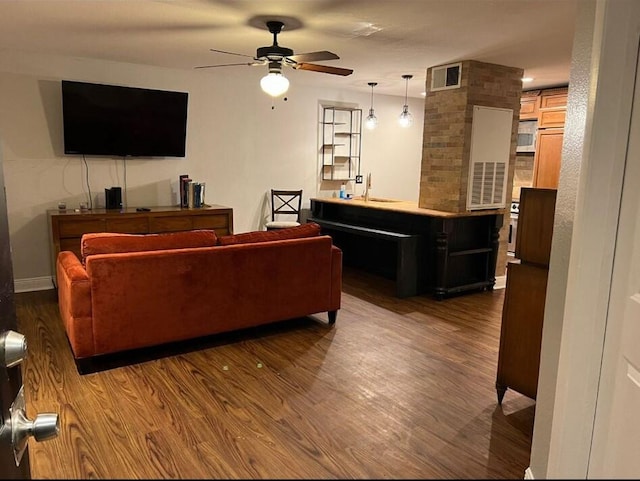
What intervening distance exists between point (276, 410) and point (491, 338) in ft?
6.57

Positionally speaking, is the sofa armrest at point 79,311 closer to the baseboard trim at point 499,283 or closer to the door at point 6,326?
the door at point 6,326

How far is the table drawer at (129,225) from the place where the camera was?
4793 mm

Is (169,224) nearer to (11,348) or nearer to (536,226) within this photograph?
(536,226)

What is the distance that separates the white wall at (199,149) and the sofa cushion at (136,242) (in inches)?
90.1

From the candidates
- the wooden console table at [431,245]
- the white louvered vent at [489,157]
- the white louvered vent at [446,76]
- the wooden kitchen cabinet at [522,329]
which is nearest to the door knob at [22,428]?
the wooden kitchen cabinet at [522,329]

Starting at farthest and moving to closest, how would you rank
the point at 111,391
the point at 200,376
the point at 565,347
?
the point at 200,376 → the point at 111,391 → the point at 565,347

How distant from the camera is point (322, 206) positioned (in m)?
6.48

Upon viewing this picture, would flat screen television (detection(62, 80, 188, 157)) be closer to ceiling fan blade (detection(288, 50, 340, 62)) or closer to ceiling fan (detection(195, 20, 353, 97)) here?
ceiling fan (detection(195, 20, 353, 97))

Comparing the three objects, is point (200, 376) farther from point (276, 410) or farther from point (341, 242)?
point (341, 242)

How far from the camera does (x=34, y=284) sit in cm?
497

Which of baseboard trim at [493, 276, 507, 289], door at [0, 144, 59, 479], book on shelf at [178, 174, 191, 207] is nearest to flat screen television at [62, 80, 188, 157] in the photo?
book on shelf at [178, 174, 191, 207]

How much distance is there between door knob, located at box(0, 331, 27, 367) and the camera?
1.24 meters

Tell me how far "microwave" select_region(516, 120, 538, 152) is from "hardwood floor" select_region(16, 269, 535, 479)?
357 centimetres

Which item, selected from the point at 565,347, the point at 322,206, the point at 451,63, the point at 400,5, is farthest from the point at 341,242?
the point at 565,347
